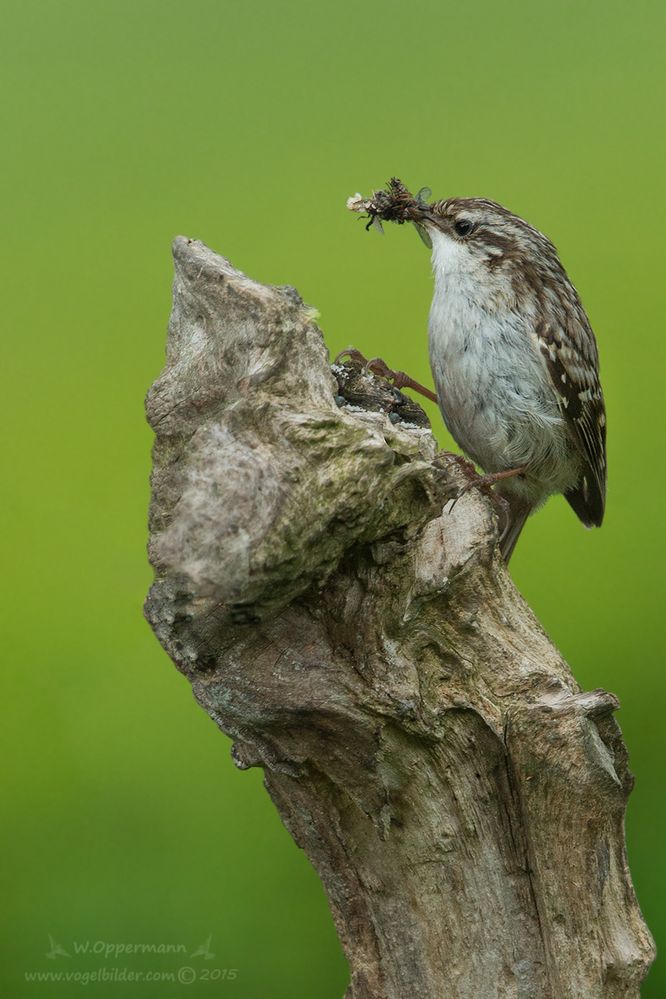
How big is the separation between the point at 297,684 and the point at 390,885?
0.50 meters

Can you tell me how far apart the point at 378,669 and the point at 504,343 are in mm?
986

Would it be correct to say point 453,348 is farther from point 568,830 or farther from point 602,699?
point 568,830

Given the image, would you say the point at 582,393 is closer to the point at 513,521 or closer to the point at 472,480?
the point at 513,521

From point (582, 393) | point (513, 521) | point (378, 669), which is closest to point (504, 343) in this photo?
point (582, 393)

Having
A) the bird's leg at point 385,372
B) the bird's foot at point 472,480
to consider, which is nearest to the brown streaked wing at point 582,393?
the bird's leg at point 385,372

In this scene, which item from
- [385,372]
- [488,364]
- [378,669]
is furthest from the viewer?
[488,364]

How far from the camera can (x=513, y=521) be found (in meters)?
2.83

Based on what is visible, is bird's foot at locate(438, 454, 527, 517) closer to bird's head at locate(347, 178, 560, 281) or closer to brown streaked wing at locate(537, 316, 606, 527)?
brown streaked wing at locate(537, 316, 606, 527)

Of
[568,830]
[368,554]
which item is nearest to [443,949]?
[568,830]

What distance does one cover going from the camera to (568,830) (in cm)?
200

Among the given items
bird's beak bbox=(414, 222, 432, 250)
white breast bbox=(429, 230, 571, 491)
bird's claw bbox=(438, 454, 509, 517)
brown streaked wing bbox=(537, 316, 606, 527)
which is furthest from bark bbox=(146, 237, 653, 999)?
bird's beak bbox=(414, 222, 432, 250)

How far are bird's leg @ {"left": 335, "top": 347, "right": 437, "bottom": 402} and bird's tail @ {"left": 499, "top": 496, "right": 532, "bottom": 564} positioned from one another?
387 millimetres

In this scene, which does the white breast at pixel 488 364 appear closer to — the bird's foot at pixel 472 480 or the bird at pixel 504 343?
the bird at pixel 504 343

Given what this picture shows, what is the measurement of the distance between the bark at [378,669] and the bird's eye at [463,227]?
72 cm
